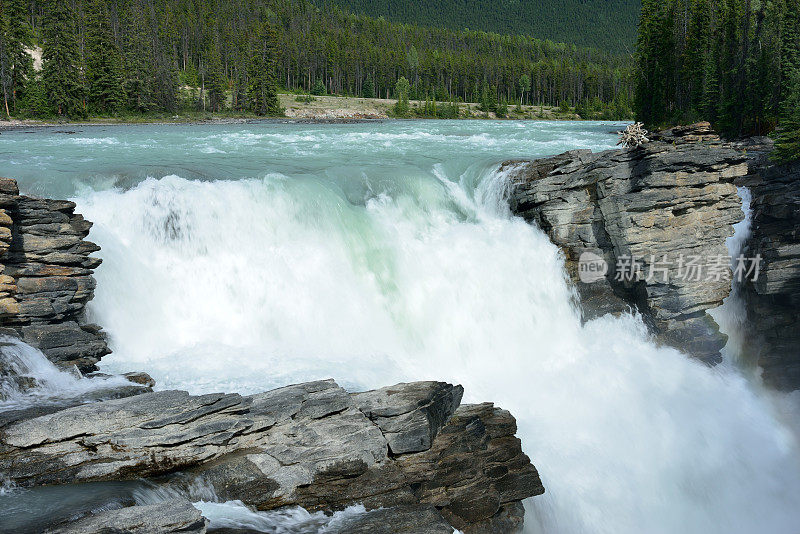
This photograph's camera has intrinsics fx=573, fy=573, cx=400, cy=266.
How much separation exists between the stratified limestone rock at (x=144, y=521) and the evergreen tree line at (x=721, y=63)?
26.7 meters

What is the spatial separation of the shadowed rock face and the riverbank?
147 ft

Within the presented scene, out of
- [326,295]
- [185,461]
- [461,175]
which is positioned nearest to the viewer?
[185,461]

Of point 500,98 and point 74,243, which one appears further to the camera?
point 500,98

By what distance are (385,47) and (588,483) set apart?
140m

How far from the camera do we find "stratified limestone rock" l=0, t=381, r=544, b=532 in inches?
288

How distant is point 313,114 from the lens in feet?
290

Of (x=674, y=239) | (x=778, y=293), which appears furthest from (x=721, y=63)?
(x=674, y=239)

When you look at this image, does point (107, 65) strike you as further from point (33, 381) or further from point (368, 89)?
point (33, 381)

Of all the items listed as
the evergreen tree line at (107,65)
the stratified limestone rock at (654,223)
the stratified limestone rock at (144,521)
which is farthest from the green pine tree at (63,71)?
the stratified limestone rock at (144,521)

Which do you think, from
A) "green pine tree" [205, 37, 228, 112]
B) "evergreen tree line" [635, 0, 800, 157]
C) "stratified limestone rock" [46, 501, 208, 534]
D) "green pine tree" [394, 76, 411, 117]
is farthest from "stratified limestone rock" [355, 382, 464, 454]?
"green pine tree" [394, 76, 411, 117]

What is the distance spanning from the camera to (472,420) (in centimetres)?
1016

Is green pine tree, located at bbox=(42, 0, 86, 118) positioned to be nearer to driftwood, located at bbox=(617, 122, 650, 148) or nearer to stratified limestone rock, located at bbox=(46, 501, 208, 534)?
driftwood, located at bbox=(617, 122, 650, 148)

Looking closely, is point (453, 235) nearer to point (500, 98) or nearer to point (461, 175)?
point (461, 175)

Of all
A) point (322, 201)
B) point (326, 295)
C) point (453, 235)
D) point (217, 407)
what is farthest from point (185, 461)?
point (453, 235)
